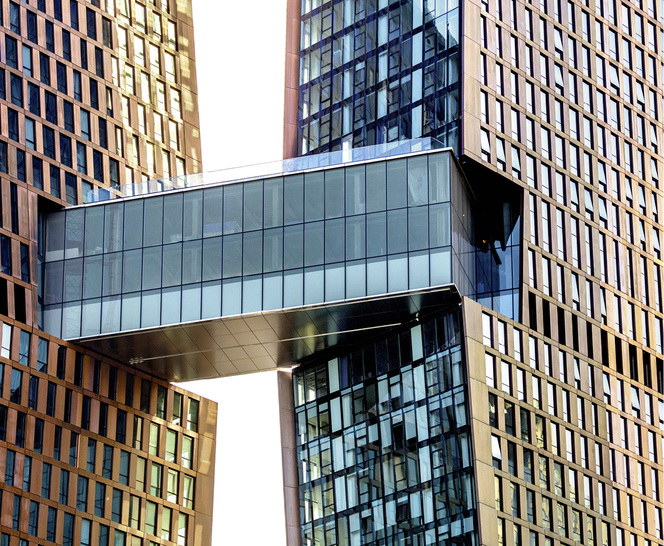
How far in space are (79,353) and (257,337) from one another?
405 inches

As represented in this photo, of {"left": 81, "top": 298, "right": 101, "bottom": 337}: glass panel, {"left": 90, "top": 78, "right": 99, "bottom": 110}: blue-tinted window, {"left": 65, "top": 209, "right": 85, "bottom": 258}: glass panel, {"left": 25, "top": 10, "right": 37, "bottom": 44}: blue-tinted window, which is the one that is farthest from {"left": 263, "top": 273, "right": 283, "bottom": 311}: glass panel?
{"left": 25, "top": 10, "right": 37, "bottom": 44}: blue-tinted window

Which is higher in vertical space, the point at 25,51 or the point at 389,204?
the point at 25,51

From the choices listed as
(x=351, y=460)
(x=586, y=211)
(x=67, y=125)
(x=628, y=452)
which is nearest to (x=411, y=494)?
(x=351, y=460)

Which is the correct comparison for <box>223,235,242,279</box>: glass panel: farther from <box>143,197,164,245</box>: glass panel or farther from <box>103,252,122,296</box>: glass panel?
<box>103,252,122,296</box>: glass panel

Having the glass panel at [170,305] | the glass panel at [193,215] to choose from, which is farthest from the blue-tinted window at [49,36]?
the glass panel at [170,305]

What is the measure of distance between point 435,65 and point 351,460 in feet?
77.5

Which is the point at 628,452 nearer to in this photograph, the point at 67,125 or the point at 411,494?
the point at 411,494

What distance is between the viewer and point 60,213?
352ft

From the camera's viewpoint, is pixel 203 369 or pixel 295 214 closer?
pixel 295 214

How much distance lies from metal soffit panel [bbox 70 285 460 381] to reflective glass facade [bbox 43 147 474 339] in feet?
2.20

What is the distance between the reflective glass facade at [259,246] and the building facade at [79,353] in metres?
2.47

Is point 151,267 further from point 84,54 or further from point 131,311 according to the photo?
point 84,54

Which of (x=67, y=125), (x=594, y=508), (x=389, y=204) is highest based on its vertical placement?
(x=67, y=125)

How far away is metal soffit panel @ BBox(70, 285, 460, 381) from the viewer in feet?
332
